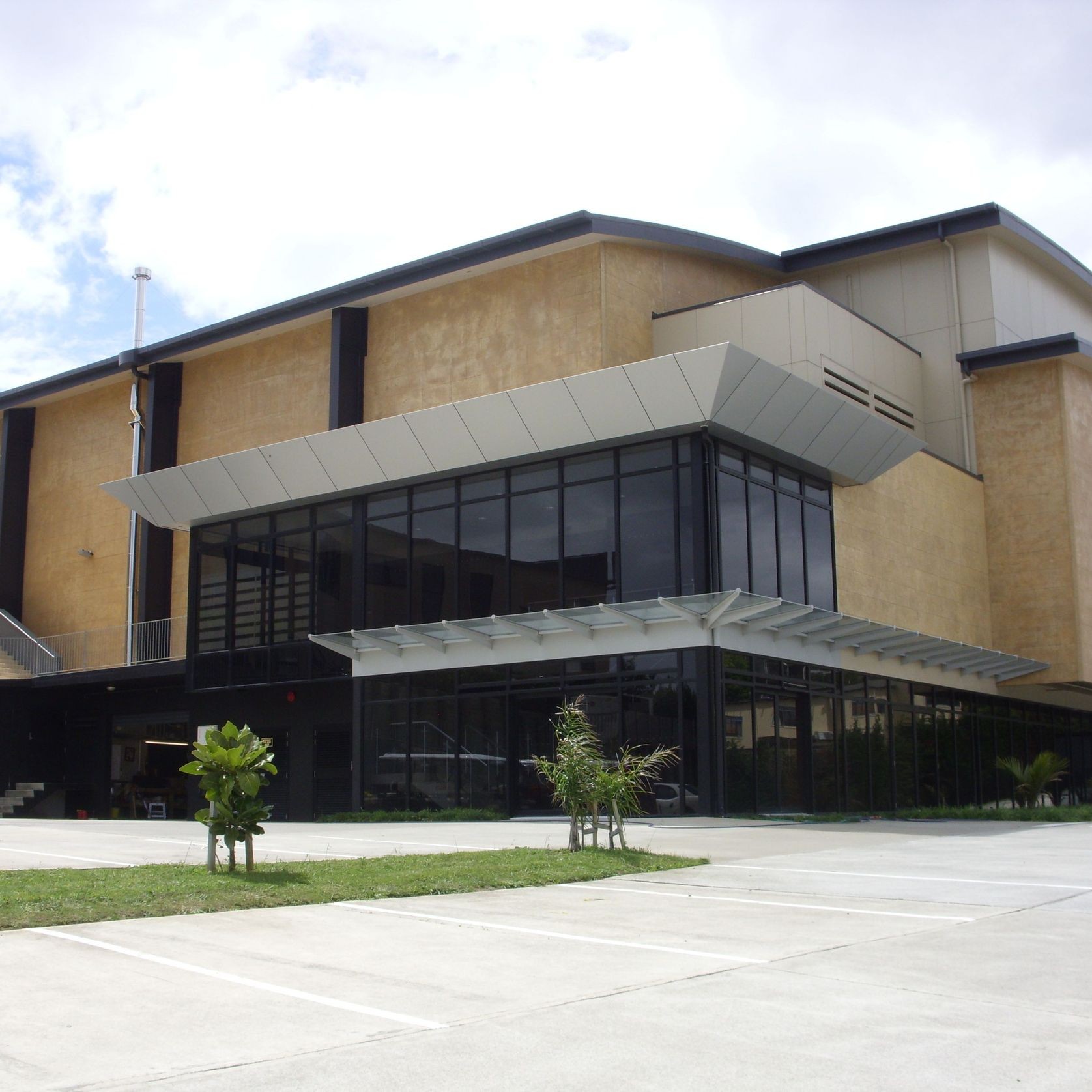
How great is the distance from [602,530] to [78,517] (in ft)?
67.4

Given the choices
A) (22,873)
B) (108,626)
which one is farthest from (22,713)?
(22,873)

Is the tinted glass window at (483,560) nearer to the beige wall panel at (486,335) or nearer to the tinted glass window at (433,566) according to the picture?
the tinted glass window at (433,566)

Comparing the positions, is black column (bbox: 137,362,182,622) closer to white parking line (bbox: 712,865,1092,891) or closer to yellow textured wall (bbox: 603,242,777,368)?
yellow textured wall (bbox: 603,242,777,368)

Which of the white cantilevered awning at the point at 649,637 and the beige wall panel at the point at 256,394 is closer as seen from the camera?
the white cantilevered awning at the point at 649,637

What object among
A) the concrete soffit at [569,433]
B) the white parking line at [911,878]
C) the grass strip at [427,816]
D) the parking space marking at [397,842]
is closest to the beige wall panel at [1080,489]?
the concrete soffit at [569,433]

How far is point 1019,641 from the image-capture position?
31719 millimetres

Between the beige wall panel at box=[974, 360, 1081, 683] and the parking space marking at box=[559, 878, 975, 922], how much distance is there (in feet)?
73.9

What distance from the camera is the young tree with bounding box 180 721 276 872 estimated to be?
38.2 ft

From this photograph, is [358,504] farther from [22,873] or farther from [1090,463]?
→ [1090,463]

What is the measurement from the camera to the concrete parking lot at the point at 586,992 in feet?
16.8

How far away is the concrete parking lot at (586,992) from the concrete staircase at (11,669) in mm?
29532

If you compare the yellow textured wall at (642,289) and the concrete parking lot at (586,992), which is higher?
the yellow textured wall at (642,289)

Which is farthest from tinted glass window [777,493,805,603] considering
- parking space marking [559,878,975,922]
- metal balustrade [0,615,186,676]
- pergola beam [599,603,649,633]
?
metal balustrade [0,615,186,676]

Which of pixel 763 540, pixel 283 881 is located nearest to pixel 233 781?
pixel 283 881
